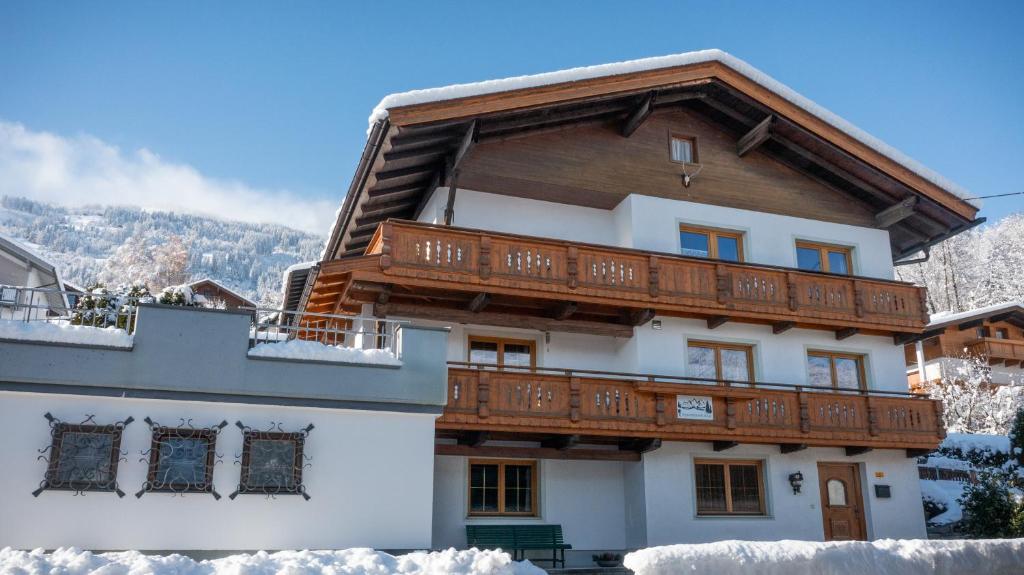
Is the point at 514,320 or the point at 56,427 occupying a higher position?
the point at 514,320

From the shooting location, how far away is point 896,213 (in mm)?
20594

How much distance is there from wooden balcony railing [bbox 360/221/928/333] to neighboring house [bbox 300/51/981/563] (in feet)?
0.14

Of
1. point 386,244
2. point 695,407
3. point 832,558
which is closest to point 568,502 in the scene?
point 695,407

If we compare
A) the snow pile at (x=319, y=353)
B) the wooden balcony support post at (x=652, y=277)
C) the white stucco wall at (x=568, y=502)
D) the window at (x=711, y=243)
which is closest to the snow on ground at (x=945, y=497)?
the window at (x=711, y=243)

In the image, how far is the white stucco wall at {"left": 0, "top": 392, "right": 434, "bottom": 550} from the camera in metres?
11.1

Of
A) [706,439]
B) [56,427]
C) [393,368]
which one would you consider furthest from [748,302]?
[56,427]

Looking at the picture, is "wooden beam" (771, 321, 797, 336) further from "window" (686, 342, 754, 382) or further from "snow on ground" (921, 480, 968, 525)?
"snow on ground" (921, 480, 968, 525)

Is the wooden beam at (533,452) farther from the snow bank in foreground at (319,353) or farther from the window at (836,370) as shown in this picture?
the window at (836,370)

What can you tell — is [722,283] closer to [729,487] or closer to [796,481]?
[729,487]

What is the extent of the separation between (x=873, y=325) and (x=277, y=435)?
1291 centimetres

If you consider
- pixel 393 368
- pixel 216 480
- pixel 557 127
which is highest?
pixel 557 127

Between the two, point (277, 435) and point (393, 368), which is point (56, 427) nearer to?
point (277, 435)

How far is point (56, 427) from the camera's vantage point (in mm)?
11219

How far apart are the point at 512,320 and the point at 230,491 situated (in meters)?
6.73
